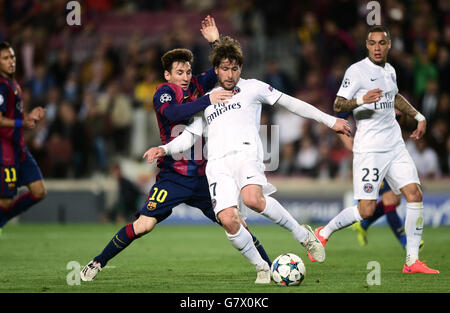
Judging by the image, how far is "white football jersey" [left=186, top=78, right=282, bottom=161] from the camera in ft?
26.5

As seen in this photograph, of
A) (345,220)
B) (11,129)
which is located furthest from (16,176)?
(345,220)

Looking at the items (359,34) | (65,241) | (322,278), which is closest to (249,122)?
(322,278)

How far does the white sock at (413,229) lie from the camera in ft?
29.3

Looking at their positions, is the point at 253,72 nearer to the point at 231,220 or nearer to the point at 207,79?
the point at 207,79

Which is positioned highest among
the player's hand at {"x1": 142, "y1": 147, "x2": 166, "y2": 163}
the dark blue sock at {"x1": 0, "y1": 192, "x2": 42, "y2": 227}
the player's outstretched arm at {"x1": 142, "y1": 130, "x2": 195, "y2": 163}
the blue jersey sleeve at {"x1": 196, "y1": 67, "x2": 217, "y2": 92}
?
the blue jersey sleeve at {"x1": 196, "y1": 67, "x2": 217, "y2": 92}

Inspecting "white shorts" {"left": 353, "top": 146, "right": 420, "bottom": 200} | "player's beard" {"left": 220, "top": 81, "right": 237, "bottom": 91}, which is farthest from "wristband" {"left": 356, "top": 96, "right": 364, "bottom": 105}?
"player's beard" {"left": 220, "top": 81, "right": 237, "bottom": 91}

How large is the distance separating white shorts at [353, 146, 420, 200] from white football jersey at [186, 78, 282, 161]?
1.68m

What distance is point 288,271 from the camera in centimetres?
770

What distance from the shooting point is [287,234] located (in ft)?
50.0

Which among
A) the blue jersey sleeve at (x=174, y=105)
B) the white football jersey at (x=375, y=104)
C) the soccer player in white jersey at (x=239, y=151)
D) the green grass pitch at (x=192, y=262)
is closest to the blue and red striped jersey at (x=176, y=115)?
the blue jersey sleeve at (x=174, y=105)

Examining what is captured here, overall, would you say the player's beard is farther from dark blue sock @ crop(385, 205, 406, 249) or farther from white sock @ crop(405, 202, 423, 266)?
dark blue sock @ crop(385, 205, 406, 249)

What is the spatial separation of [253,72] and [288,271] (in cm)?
1320

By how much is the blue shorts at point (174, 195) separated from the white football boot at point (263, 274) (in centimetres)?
94
